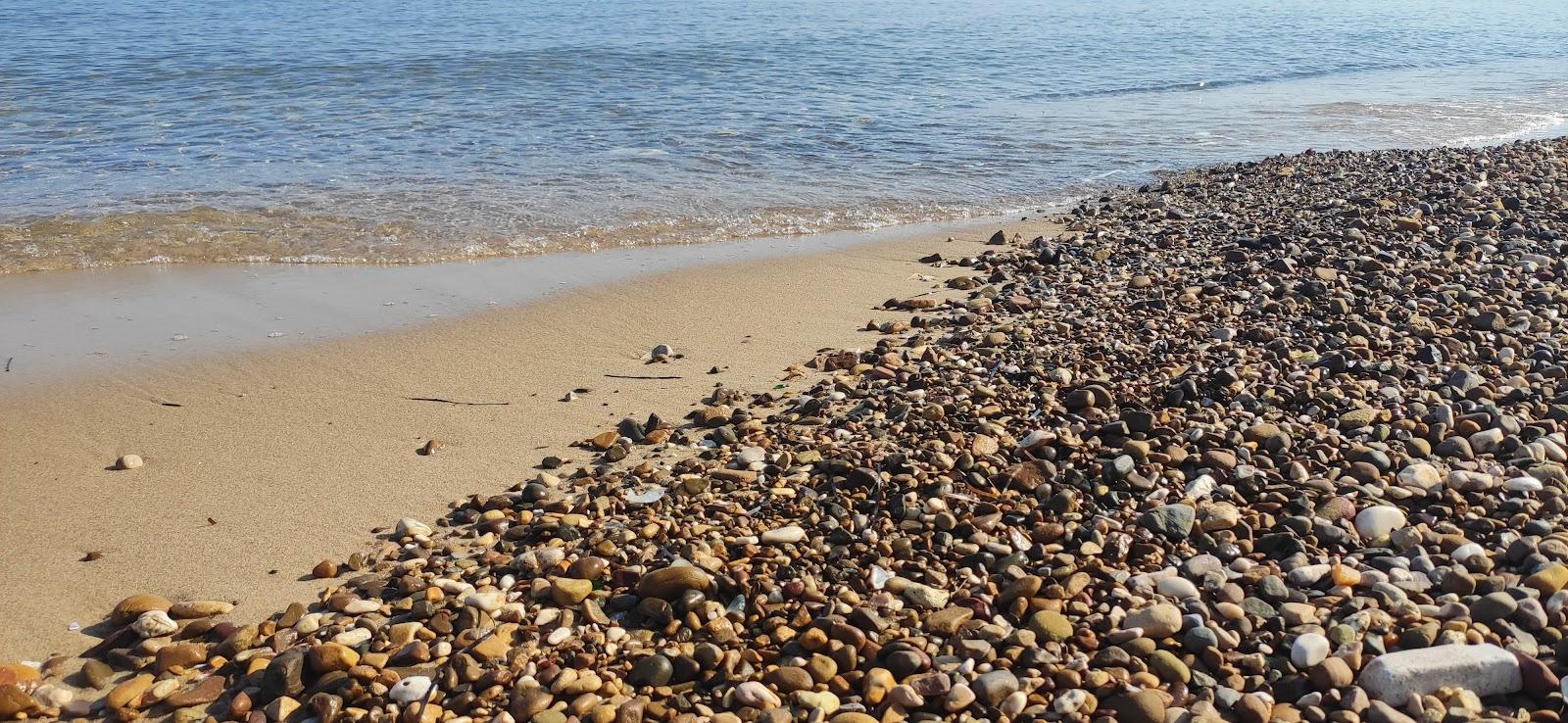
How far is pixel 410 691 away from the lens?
2721 millimetres

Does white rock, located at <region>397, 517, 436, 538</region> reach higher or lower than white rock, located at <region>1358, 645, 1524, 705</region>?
lower

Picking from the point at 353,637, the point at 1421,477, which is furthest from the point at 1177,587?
the point at 353,637

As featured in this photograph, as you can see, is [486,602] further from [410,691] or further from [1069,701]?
[1069,701]

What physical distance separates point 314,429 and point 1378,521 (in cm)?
385

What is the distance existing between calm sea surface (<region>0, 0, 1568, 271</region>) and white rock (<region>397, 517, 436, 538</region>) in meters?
4.25

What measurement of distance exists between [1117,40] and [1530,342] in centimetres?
1997

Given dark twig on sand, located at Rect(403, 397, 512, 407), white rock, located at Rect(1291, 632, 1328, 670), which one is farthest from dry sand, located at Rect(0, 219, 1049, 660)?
white rock, located at Rect(1291, 632, 1328, 670)

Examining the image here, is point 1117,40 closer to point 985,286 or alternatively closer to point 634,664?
point 985,286

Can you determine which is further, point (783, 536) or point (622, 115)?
point (622, 115)

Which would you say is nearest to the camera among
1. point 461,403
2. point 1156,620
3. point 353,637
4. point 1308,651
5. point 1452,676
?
point 1452,676

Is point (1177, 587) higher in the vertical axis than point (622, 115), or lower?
lower

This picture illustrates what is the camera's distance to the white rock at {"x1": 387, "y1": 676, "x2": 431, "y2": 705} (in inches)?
107

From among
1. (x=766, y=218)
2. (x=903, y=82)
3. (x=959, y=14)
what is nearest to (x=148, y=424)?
(x=766, y=218)

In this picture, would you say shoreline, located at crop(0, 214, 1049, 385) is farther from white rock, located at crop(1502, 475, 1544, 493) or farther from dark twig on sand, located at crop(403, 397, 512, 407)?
white rock, located at crop(1502, 475, 1544, 493)
